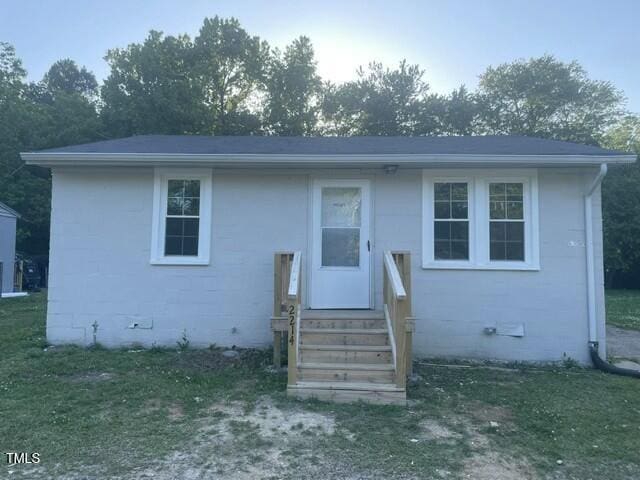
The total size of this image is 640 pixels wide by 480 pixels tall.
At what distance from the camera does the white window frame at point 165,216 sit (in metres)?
6.03

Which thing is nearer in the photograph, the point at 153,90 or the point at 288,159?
the point at 288,159

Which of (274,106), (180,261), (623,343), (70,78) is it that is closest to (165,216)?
(180,261)

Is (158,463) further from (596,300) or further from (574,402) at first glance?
(596,300)

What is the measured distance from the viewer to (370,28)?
11.6m

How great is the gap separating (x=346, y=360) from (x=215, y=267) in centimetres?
256

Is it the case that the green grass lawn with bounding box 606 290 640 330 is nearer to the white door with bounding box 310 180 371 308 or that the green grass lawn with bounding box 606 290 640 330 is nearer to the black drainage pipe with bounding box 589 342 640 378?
the black drainage pipe with bounding box 589 342 640 378

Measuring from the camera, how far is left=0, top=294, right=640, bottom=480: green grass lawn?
294 centimetres

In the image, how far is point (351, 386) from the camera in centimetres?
421

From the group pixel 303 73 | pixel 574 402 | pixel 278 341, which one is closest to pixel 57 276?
pixel 278 341

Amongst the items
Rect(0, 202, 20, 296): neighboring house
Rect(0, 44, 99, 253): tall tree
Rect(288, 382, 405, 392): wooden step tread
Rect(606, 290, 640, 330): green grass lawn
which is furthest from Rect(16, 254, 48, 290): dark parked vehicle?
Rect(606, 290, 640, 330): green grass lawn

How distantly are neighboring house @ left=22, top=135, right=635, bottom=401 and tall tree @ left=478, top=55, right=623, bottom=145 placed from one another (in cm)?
1915

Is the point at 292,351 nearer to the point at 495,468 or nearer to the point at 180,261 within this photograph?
the point at 495,468

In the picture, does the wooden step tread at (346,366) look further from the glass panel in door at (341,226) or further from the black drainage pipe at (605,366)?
the black drainage pipe at (605,366)

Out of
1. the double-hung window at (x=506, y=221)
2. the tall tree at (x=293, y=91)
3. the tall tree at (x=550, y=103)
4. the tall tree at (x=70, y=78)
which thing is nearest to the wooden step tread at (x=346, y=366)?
the double-hung window at (x=506, y=221)
